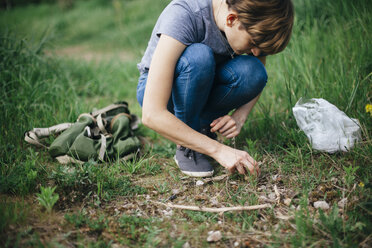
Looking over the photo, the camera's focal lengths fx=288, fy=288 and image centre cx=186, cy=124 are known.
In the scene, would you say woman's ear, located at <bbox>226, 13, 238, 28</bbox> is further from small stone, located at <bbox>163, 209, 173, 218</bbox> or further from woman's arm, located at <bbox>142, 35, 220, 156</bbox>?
small stone, located at <bbox>163, 209, 173, 218</bbox>

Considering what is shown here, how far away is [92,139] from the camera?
1.97 m

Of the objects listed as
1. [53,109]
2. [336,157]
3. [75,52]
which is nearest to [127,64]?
[53,109]

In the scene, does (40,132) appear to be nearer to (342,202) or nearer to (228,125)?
(228,125)

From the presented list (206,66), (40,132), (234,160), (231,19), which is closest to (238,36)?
(231,19)

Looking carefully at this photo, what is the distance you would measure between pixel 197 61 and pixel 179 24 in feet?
0.71

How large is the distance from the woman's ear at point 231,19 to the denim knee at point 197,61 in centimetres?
20

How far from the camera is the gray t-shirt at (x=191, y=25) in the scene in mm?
1477

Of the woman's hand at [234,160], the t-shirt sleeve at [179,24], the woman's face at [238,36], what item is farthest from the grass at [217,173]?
the t-shirt sleeve at [179,24]

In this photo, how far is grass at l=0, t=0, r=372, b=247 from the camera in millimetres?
1315

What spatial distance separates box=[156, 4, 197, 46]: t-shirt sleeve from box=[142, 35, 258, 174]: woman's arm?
0.11 feet

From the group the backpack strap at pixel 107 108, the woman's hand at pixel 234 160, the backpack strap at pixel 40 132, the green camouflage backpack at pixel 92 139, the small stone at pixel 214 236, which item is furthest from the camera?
the backpack strap at pixel 107 108

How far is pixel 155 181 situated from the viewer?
1812 millimetres

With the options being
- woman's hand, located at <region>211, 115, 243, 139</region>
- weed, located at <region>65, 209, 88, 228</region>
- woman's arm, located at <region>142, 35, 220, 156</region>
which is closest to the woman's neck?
woman's arm, located at <region>142, 35, 220, 156</region>

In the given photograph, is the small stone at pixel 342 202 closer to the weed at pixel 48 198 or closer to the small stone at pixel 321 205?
the small stone at pixel 321 205
